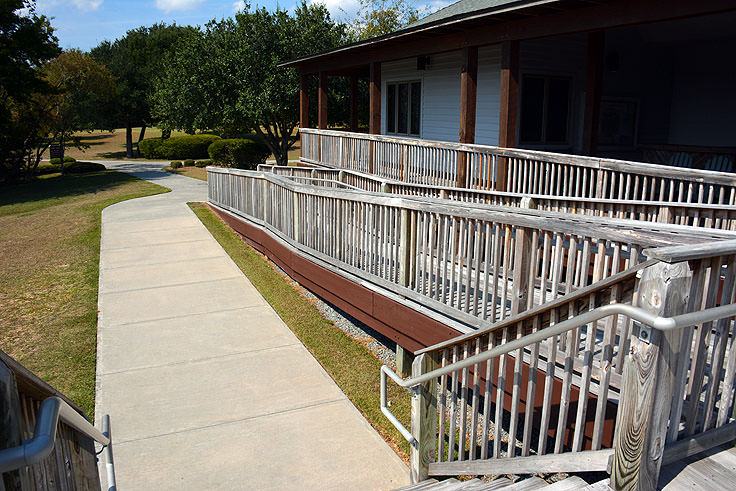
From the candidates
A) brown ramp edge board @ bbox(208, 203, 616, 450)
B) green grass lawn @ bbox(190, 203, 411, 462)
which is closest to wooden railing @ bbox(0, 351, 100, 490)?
brown ramp edge board @ bbox(208, 203, 616, 450)

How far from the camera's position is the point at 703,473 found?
109 inches

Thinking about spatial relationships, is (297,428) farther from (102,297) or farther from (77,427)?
(102,297)

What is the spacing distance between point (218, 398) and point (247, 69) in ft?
75.2

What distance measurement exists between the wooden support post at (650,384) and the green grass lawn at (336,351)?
8.31 ft

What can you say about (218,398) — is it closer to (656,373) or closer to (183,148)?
(656,373)

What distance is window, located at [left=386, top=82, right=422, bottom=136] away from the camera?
17797 mm

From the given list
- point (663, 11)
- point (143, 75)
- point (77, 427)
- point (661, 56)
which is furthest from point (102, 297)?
point (143, 75)

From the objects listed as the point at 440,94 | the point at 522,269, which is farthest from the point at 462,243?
the point at 440,94

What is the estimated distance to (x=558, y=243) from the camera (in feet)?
13.0

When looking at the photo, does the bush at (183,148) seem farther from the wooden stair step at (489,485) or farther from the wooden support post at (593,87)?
the wooden stair step at (489,485)

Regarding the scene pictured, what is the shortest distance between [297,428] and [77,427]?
3.12 metres

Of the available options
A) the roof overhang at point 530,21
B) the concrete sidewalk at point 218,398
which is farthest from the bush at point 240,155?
the concrete sidewalk at point 218,398

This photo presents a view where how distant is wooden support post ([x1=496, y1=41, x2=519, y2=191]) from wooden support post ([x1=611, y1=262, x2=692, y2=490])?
8303mm

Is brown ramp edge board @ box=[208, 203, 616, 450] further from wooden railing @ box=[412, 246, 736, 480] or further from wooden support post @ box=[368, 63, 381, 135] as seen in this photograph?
wooden support post @ box=[368, 63, 381, 135]
